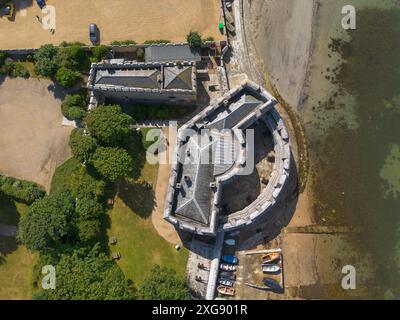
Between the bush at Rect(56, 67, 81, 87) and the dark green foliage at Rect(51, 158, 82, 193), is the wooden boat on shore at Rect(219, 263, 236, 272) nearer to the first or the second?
the dark green foliage at Rect(51, 158, 82, 193)

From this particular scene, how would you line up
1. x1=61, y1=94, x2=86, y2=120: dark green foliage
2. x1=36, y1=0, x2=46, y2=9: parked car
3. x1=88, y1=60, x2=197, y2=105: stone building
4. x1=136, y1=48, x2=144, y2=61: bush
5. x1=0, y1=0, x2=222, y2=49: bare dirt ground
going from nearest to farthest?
x1=88, y1=60, x2=197, y2=105: stone building < x1=61, y1=94, x2=86, y2=120: dark green foliage < x1=136, y1=48, x2=144, y2=61: bush < x1=0, y1=0, x2=222, y2=49: bare dirt ground < x1=36, y1=0, x2=46, y2=9: parked car

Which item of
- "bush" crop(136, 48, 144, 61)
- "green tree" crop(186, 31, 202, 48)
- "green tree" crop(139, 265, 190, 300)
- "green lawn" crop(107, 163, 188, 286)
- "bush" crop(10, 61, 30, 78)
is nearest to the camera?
"green tree" crop(139, 265, 190, 300)

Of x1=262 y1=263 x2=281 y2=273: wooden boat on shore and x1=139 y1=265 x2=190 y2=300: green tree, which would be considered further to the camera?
x1=262 y1=263 x2=281 y2=273: wooden boat on shore

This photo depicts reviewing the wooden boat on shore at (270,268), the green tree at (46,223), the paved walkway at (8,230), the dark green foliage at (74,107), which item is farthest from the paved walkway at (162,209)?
the paved walkway at (8,230)

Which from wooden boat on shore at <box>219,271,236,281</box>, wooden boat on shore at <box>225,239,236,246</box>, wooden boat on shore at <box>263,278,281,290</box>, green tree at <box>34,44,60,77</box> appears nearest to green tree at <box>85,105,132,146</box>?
green tree at <box>34,44,60,77</box>
